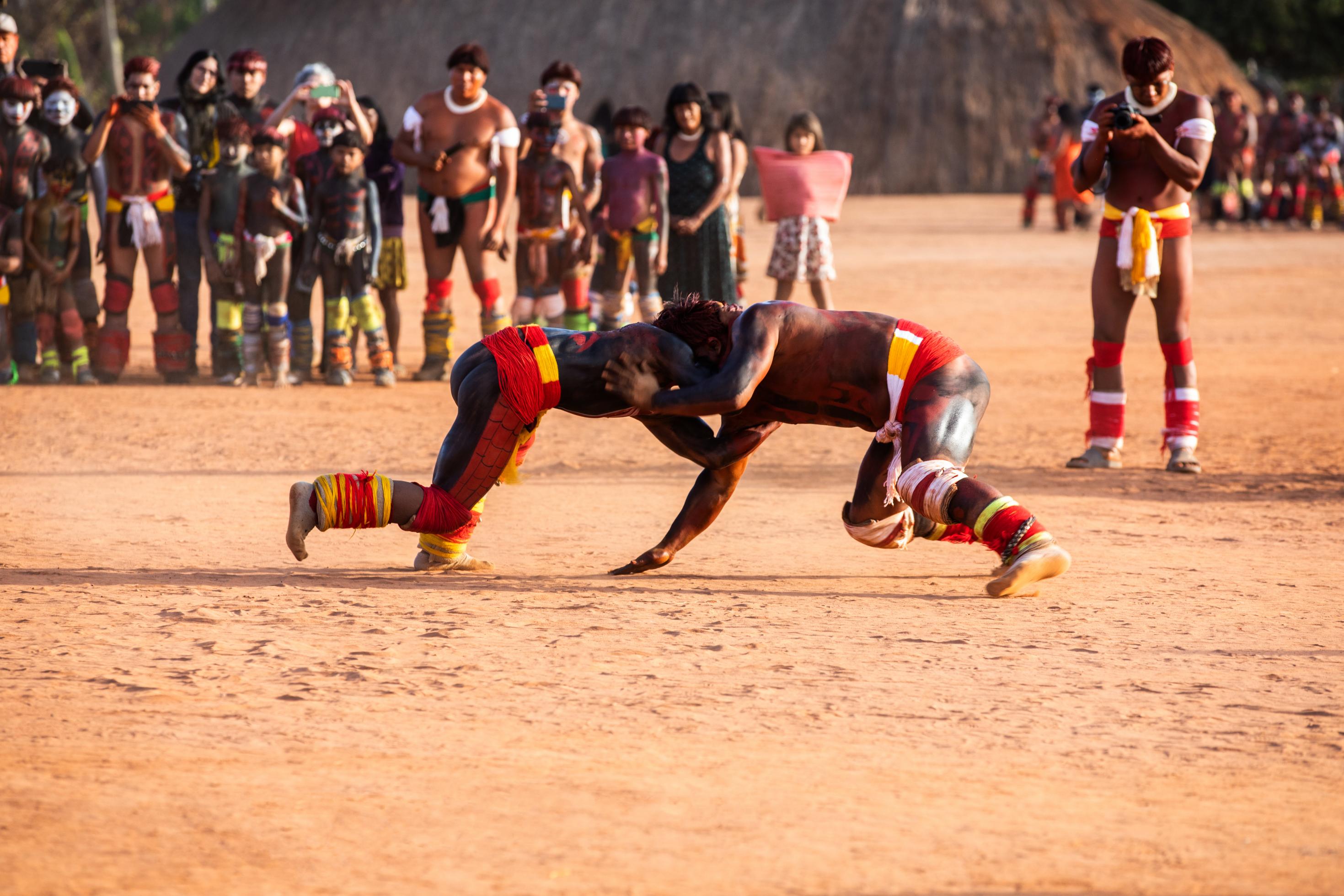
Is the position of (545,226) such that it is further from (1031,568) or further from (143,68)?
(1031,568)

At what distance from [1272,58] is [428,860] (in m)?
41.2

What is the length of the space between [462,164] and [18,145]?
2.70 m

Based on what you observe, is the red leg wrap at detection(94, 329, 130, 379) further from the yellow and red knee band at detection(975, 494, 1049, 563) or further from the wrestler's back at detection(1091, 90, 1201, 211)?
the yellow and red knee band at detection(975, 494, 1049, 563)

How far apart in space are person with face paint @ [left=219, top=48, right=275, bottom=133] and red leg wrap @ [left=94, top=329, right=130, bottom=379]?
1.60m

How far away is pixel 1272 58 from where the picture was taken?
39.5 m

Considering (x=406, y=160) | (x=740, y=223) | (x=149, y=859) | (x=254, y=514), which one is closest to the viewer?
(x=149, y=859)

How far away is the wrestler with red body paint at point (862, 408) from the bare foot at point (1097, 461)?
8.22 feet

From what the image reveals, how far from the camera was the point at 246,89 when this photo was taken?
10070mm

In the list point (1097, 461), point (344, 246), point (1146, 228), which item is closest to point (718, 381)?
point (1146, 228)

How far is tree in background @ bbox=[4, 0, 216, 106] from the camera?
44.7 m

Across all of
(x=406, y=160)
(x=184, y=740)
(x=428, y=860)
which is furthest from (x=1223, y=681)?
(x=406, y=160)

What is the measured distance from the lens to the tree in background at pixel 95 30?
147 feet

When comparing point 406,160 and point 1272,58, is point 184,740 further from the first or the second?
point 1272,58

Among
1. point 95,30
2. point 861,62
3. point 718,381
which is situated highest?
point 95,30
